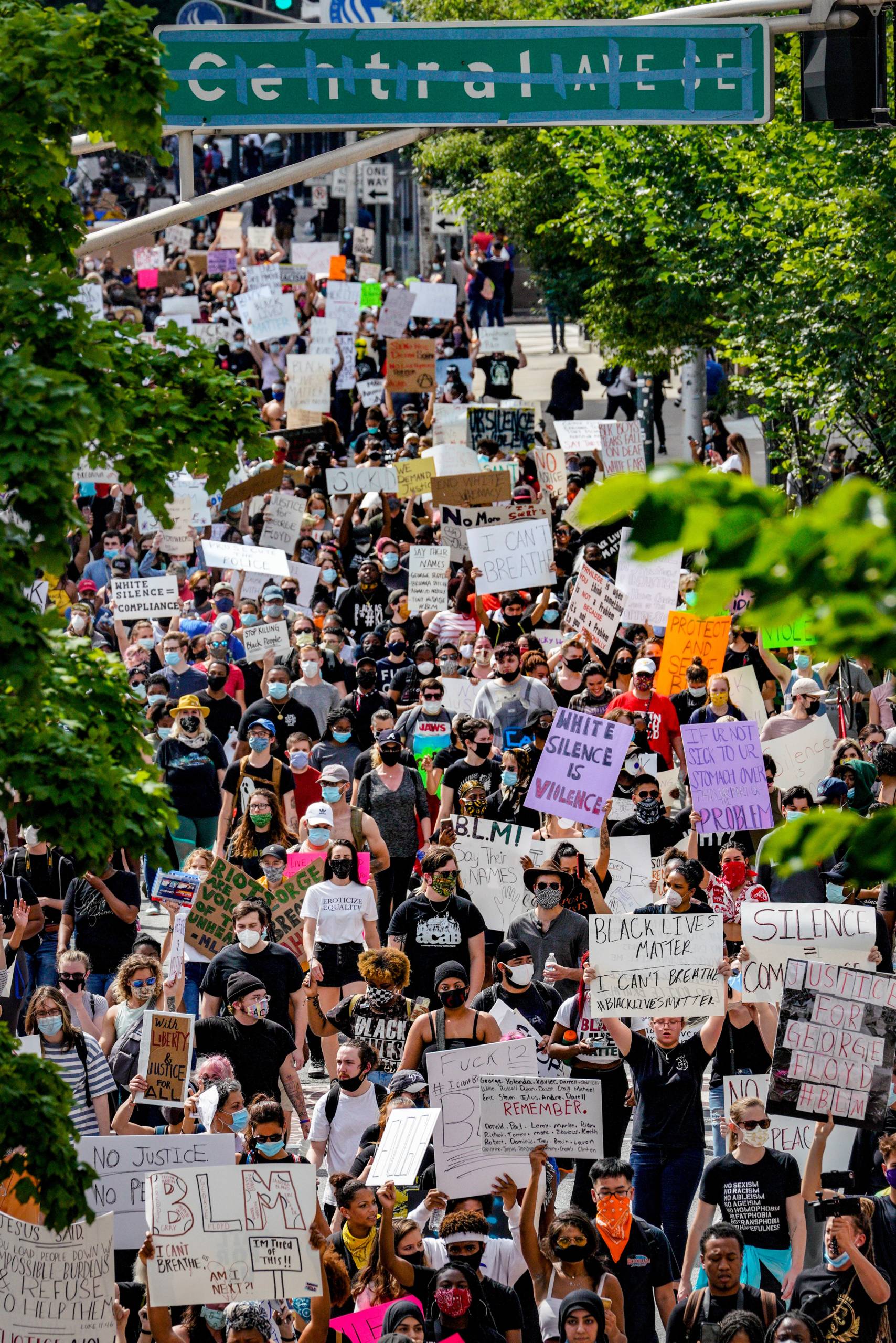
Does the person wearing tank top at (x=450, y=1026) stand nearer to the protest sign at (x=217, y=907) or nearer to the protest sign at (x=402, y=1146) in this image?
the protest sign at (x=402, y=1146)

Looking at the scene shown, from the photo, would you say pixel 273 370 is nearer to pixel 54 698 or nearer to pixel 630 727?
pixel 630 727

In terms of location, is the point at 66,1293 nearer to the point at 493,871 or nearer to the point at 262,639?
the point at 493,871

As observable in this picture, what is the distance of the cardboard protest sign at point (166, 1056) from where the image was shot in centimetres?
945

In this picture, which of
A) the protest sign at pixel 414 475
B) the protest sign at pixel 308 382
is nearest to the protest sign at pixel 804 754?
the protest sign at pixel 414 475

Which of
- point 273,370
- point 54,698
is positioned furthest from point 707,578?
point 273,370

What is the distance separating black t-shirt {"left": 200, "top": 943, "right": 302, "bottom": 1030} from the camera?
10.4m

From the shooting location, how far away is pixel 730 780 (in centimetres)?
1270

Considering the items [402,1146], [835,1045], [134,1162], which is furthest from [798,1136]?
[134,1162]

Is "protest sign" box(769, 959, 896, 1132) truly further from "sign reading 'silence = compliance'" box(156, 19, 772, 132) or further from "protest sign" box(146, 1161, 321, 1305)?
"sign reading 'silence = compliance'" box(156, 19, 772, 132)

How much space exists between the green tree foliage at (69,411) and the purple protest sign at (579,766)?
5695 mm

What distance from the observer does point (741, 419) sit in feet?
111

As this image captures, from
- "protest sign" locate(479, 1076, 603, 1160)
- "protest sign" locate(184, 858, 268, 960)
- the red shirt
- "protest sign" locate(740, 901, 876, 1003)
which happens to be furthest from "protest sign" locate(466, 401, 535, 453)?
"protest sign" locate(479, 1076, 603, 1160)

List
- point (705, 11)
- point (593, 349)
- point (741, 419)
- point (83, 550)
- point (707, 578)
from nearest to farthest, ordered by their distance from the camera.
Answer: point (707, 578) < point (705, 11) < point (83, 550) < point (741, 419) < point (593, 349)

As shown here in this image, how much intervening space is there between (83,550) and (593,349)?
823 inches
